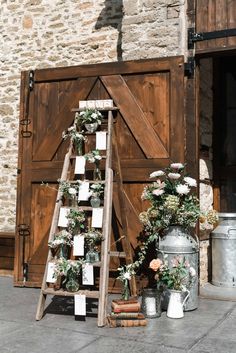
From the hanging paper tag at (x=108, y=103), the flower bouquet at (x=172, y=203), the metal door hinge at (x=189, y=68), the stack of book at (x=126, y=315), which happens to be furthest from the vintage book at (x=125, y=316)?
the metal door hinge at (x=189, y=68)

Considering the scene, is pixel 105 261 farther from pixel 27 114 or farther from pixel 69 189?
pixel 27 114

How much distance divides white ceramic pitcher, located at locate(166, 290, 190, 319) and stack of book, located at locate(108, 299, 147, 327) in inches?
13.9

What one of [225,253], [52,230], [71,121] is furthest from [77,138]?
[225,253]

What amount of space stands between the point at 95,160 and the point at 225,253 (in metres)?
1.96

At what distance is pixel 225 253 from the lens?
5387mm

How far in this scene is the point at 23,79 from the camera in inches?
225

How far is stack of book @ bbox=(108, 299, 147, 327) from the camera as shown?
388 cm

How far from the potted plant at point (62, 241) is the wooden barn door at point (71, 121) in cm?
92

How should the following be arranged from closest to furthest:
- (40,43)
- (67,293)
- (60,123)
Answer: (67,293), (60,123), (40,43)

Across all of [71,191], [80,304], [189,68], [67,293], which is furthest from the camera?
[189,68]

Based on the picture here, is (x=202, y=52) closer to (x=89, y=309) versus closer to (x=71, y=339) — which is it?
(x=89, y=309)

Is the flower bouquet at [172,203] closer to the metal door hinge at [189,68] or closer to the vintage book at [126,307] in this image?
the vintage book at [126,307]

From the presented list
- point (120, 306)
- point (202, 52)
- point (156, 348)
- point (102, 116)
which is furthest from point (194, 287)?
point (202, 52)

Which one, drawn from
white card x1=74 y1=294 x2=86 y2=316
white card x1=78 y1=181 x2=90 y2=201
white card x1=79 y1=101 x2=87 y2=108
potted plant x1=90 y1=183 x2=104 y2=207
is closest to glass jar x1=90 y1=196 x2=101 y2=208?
potted plant x1=90 y1=183 x2=104 y2=207
